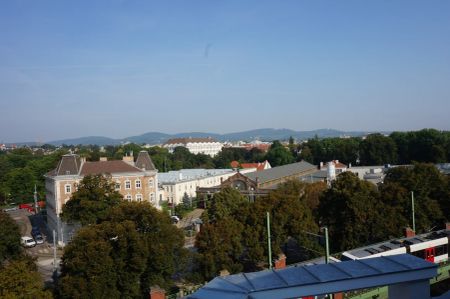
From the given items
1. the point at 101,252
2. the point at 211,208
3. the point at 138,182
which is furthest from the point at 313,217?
the point at 138,182

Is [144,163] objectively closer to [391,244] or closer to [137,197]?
[137,197]

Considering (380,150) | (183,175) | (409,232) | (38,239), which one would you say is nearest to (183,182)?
(183,175)

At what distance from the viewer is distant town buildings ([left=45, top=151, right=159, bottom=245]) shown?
159ft

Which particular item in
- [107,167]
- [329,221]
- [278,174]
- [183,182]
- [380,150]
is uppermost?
[107,167]

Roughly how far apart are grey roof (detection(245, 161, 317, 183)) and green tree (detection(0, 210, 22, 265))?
135 ft

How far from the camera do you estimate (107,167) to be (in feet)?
169

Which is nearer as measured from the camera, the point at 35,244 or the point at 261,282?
the point at 261,282

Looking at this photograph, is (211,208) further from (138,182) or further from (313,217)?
(313,217)

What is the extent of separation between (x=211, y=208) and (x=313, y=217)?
1397 cm

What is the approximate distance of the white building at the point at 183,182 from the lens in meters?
69.5

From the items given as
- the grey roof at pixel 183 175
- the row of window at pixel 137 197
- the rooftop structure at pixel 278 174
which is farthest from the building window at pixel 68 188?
the rooftop structure at pixel 278 174

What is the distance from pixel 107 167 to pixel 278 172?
3508 centimetres

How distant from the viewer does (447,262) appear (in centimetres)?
2669

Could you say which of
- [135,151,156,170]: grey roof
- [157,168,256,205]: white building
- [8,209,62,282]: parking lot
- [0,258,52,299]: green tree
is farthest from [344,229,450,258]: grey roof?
[157,168,256,205]: white building
